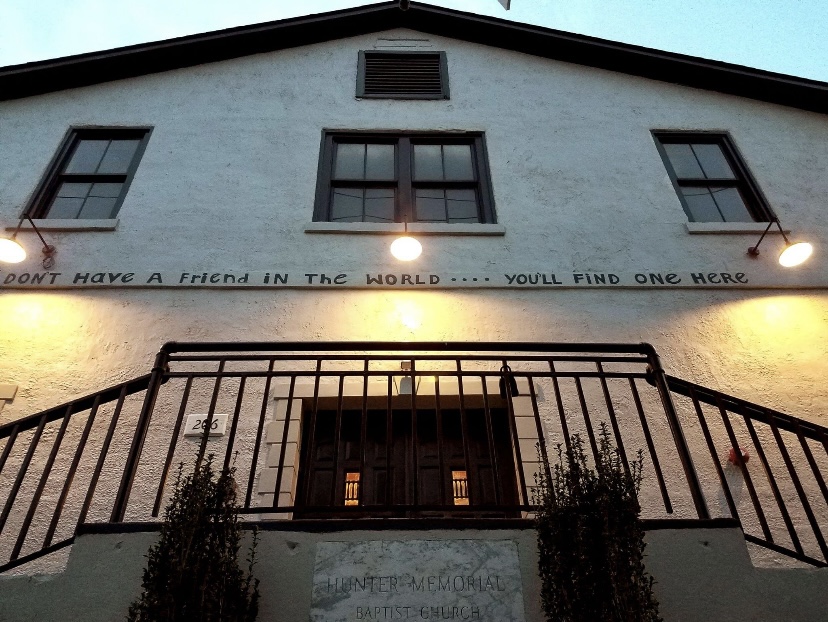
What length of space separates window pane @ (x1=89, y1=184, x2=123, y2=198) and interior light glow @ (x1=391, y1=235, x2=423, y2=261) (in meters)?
3.54

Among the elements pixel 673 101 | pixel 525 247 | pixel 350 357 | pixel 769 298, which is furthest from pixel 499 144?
pixel 350 357

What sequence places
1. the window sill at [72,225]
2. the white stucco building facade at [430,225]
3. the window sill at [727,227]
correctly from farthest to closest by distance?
the window sill at [727,227] < the window sill at [72,225] < the white stucco building facade at [430,225]

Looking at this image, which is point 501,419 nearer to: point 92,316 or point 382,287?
point 382,287

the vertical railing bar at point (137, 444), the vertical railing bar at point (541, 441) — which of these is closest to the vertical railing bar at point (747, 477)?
the vertical railing bar at point (541, 441)

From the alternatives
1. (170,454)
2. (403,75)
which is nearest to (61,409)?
(170,454)

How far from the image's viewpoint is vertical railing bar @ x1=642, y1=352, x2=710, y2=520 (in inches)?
150

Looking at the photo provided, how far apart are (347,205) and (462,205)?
1.36 m

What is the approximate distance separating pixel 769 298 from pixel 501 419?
315 cm

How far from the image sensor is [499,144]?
812 cm

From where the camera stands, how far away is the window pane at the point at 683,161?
8.07 meters

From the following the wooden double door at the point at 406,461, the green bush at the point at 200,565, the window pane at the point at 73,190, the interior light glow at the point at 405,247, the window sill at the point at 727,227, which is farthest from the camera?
the window pane at the point at 73,190

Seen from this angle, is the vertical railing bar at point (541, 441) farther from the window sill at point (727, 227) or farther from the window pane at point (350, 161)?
the window pane at point (350, 161)

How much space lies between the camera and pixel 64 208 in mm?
7523

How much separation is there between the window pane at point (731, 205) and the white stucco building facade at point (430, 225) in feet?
0.98
